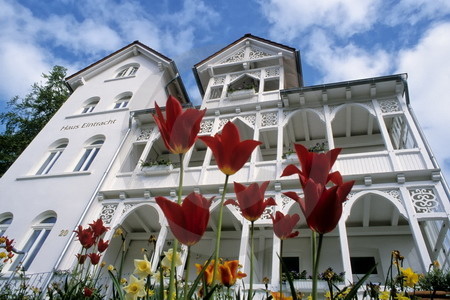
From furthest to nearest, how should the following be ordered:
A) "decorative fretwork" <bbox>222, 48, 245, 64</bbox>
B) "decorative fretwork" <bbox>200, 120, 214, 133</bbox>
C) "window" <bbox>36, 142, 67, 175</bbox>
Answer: "decorative fretwork" <bbox>222, 48, 245, 64</bbox>, "window" <bbox>36, 142, 67, 175</bbox>, "decorative fretwork" <bbox>200, 120, 214, 133</bbox>

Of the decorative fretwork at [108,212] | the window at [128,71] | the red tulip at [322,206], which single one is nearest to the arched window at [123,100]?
the window at [128,71]

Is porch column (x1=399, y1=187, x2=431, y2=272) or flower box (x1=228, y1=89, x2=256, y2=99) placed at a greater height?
flower box (x1=228, y1=89, x2=256, y2=99)

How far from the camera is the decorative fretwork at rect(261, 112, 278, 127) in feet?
36.7

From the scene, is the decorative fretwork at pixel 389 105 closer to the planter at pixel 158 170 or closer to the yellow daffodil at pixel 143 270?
the planter at pixel 158 170

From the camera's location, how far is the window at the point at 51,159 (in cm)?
1264

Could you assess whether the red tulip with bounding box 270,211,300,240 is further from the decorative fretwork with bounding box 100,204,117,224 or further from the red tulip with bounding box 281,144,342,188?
the decorative fretwork with bounding box 100,204,117,224

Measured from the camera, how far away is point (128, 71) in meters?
17.4

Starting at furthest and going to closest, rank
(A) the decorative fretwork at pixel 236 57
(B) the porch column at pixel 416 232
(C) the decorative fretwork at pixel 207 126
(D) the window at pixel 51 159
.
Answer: (A) the decorative fretwork at pixel 236 57
(D) the window at pixel 51 159
(C) the decorative fretwork at pixel 207 126
(B) the porch column at pixel 416 232

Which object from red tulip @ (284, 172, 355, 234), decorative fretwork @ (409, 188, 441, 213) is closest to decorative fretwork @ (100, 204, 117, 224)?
decorative fretwork @ (409, 188, 441, 213)

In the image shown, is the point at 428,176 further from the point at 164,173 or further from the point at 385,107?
the point at 164,173

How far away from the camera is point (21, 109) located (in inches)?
800

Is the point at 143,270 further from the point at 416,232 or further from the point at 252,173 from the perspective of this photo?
the point at 252,173

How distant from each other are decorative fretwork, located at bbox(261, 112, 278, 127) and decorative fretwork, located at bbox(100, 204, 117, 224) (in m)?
6.38

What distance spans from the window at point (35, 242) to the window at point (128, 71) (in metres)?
9.61
